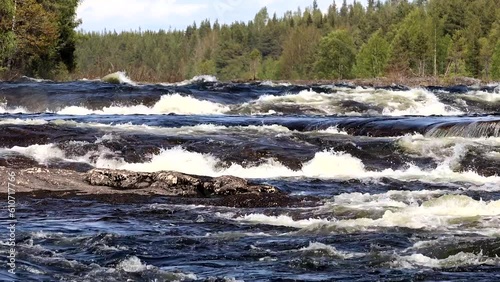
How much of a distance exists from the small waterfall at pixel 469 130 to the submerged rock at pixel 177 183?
9.96 metres

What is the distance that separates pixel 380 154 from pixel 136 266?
524 inches

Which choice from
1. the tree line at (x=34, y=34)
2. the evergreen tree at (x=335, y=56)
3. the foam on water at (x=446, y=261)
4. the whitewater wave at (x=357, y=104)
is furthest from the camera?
the evergreen tree at (x=335, y=56)

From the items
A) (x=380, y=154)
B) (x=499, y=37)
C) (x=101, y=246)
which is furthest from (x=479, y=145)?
(x=499, y=37)

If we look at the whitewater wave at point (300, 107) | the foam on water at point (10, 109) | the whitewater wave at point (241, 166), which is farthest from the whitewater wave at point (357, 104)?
the whitewater wave at point (241, 166)

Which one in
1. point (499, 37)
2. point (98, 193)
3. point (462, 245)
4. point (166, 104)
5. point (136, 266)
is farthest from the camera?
point (499, 37)

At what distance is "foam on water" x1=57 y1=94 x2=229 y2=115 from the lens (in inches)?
1538

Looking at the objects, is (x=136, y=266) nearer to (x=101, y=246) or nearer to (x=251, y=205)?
(x=101, y=246)

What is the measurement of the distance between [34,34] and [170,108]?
26.9 meters

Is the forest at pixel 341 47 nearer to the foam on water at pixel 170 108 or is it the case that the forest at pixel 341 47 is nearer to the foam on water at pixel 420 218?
the foam on water at pixel 170 108

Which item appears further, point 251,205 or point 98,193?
Result: point 98,193

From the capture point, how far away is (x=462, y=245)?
12.4 m

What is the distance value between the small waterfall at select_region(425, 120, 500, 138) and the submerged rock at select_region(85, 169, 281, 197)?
9956mm

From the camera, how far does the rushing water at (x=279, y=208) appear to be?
1159cm

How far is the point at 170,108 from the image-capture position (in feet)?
132
